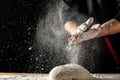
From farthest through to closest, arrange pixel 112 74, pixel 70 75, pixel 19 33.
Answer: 1. pixel 19 33
2. pixel 112 74
3. pixel 70 75

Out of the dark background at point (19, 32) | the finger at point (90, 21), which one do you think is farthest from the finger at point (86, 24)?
the dark background at point (19, 32)

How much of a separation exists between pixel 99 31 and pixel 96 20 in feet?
0.16

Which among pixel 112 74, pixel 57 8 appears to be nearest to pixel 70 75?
pixel 112 74

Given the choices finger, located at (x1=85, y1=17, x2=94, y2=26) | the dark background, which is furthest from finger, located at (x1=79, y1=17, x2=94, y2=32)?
the dark background

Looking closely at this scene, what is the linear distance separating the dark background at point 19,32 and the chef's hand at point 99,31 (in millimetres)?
189

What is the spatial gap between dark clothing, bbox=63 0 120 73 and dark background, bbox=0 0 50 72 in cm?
13

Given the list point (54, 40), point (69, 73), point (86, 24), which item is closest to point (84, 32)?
point (86, 24)

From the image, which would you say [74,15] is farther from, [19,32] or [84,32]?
[19,32]

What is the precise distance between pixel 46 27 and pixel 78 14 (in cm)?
16

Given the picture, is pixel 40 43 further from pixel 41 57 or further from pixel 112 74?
pixel 112 74

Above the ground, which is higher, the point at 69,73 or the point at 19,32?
the point at 19,32

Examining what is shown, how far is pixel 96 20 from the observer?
139 cm

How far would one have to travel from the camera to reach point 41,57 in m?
1.47

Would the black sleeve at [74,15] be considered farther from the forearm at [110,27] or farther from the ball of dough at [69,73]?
the ball of dough at [69,73]
